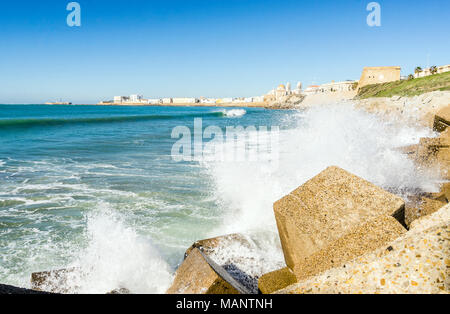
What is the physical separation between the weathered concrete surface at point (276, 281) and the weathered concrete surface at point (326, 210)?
15cm

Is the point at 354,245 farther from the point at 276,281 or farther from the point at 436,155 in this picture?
the point at 436,155

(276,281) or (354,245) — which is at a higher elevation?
(354,245)

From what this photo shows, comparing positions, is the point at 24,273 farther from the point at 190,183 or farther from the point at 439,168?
the point at 439,168

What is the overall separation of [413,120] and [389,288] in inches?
675

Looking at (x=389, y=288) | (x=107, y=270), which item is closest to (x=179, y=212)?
(x=107, y=270)

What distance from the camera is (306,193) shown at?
325 cm

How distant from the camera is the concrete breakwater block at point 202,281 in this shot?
2562mm

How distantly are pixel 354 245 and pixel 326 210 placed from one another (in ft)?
1.76

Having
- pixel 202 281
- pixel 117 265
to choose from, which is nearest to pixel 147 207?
pixel 117 265

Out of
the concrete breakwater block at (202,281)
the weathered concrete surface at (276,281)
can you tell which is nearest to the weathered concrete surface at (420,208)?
the weathered concrete surface at (276,281)

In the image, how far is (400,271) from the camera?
149cm

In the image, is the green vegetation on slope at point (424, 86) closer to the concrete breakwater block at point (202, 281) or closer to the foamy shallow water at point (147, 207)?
the foamy shallow water at point (147, 207)

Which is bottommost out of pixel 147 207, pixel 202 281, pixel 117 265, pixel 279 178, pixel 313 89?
pixel 117 265

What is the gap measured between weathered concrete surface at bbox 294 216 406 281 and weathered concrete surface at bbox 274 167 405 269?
90 mm
